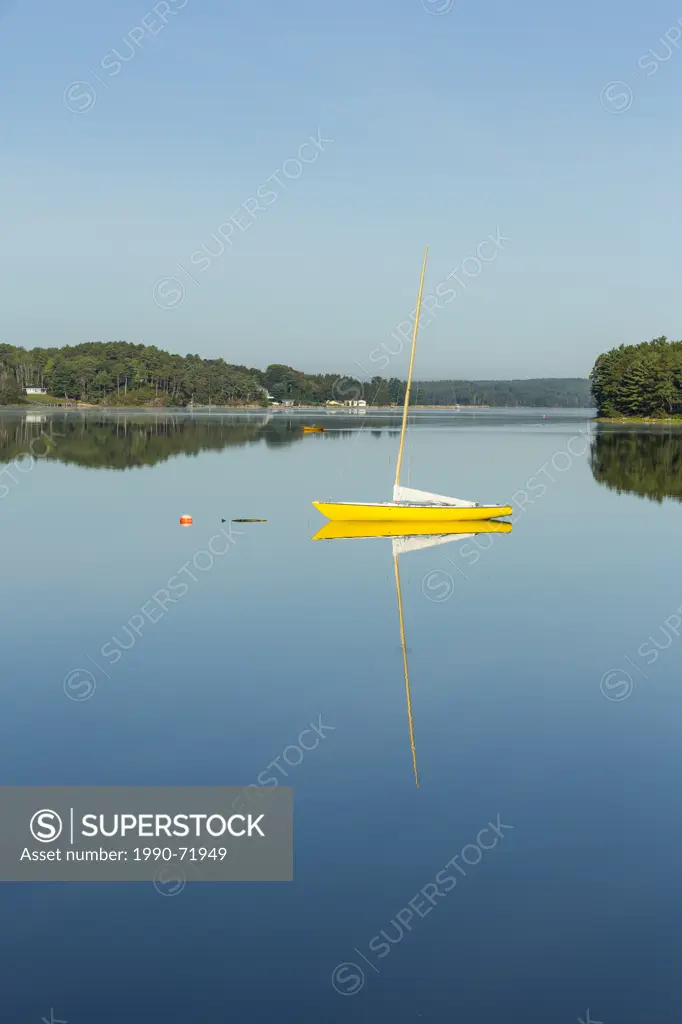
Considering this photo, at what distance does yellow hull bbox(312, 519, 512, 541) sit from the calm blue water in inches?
117

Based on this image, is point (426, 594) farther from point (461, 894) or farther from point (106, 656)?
point (461, 894)

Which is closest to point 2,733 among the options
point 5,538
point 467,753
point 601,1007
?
point 467,753

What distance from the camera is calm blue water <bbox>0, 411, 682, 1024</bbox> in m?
13.2

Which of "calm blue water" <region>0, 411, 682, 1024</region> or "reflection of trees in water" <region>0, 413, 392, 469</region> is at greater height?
"calm blue water" <region>0, 411, 682, 1024</region>

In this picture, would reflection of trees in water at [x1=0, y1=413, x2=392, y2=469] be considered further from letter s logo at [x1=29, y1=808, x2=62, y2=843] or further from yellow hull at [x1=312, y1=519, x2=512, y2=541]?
letter s logo at [x1=29, y1=808, x2=62, y2=843]

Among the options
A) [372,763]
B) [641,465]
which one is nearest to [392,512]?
[372,763]

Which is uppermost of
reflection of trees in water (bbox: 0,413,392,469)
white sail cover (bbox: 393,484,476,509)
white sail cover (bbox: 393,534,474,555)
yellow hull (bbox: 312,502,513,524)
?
white sail cover (bbox: 393,484,476,509)

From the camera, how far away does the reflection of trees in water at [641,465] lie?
270 ft

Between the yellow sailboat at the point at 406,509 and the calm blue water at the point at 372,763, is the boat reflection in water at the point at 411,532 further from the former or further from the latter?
the calm blue water at the point at 372,763

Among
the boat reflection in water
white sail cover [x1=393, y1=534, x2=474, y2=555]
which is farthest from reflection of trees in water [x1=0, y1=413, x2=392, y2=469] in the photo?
white sail cover [x1=393, y1=534, x2=474, y2=555]

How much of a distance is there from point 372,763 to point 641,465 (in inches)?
3601

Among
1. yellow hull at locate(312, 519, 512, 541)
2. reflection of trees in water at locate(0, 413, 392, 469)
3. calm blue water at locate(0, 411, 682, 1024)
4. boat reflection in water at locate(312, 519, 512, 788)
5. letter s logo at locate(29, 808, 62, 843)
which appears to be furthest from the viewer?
reflection of trees in water at locate(0, 413, 392, 469)

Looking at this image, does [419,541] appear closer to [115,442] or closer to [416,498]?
[416,498]

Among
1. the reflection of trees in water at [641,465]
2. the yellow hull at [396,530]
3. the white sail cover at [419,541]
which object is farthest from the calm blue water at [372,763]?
the reflection of trees in water at [641,465]
